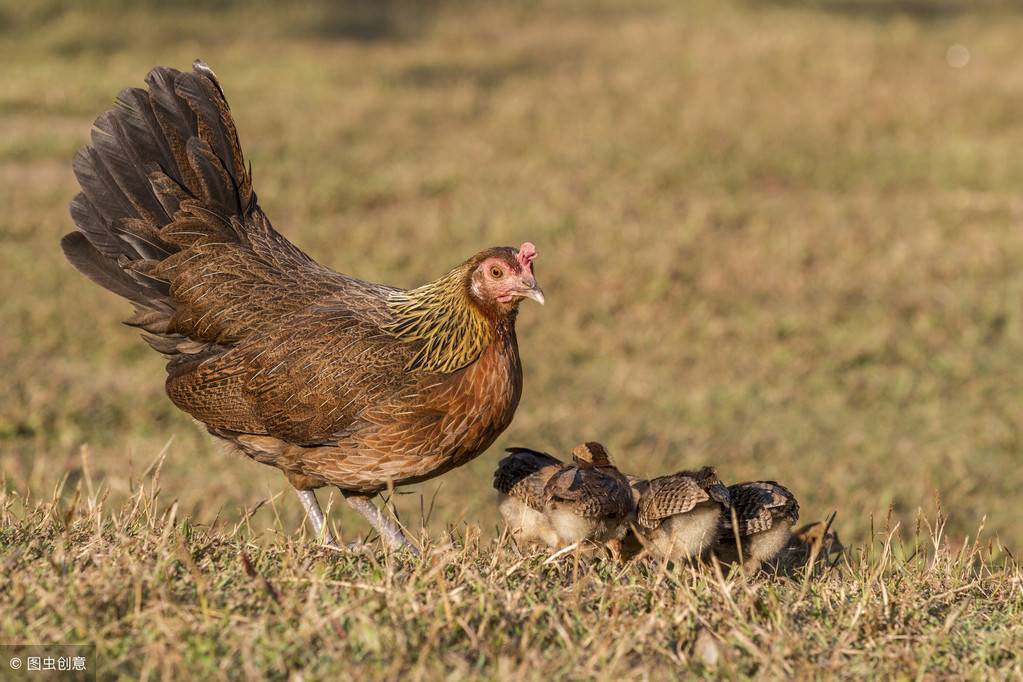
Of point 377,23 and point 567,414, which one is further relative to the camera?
point 377,23

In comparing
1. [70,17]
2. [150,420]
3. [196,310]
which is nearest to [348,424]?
[196,310]

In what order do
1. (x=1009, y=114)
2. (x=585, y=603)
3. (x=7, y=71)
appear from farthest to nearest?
1. (x=7, y=71)
2. (x=1009, y=114)
3. (x=585, y=603)

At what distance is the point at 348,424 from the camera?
168 inches

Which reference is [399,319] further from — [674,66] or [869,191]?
[674,66]

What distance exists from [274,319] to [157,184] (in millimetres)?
944

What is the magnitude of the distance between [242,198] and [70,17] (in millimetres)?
17550

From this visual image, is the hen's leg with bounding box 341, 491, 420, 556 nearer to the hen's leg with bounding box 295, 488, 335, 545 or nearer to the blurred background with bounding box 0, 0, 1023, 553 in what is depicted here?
the hen's leg with bounding box 295, 488, 335, 545

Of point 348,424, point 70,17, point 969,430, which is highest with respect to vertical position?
point 70,17

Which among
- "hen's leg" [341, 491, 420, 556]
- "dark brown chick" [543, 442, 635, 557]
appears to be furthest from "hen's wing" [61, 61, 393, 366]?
"dark brown chick" [543, 442, 635, 557]

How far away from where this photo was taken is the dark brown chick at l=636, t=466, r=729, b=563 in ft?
13.0

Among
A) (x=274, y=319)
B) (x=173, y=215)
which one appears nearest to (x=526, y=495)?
(x=274, y=319)

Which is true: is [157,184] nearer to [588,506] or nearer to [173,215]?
[173,215]

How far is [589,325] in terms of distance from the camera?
9414 mm

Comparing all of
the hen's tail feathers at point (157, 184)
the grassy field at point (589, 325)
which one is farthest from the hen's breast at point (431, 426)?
the hen's tail feathers at point (157, 184)
